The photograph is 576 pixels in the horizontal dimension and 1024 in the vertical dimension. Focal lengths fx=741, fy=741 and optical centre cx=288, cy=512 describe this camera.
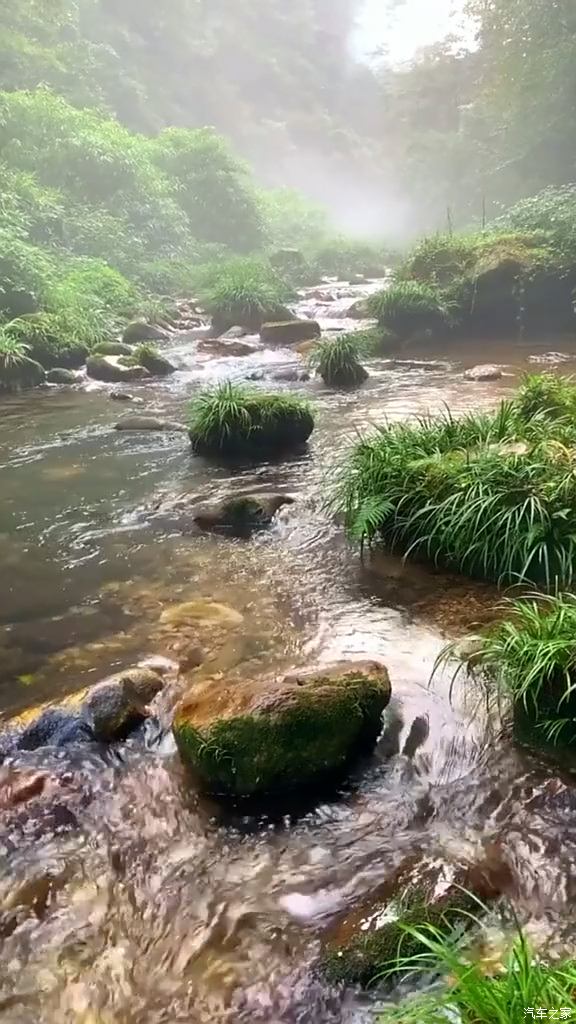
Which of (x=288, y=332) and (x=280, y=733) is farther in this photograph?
(x=288, y=332)

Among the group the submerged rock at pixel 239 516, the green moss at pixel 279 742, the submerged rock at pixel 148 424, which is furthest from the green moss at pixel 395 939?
the submerged rock at pixel 148 424

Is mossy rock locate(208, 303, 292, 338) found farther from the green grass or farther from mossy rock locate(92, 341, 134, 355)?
the green grass

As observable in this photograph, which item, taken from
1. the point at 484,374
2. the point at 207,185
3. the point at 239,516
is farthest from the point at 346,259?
the point at 239,516

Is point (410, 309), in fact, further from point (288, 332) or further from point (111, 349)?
point (111, 349)

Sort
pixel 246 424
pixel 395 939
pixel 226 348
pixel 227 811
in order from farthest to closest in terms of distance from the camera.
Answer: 1. pixel 226 348
2. pixel 246 424
3. pixel 227 811
4. pixel 395 939

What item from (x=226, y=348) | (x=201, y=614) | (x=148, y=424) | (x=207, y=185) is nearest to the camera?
(x=201, y=614)

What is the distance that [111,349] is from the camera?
14.2 meters

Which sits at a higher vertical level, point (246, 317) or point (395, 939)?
point (246, 317)

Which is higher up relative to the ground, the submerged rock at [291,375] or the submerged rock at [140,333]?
the submerged rock at [140,333]

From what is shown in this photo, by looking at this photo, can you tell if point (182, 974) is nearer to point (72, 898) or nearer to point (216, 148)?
point (72, 898)

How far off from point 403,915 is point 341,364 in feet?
33.3

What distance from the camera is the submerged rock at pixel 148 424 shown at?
977 centimetres

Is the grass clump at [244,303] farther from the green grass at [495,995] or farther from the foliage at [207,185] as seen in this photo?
the green grass at [495,995]

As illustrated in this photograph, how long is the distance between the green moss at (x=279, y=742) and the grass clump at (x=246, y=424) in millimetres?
5177
